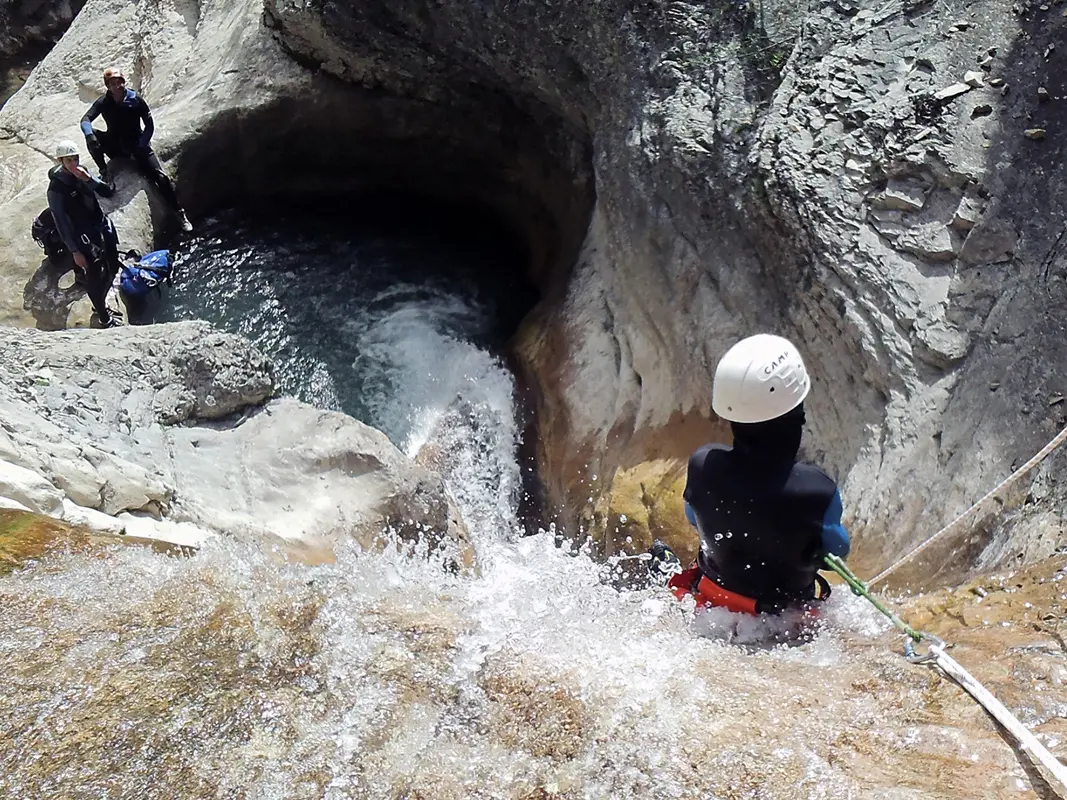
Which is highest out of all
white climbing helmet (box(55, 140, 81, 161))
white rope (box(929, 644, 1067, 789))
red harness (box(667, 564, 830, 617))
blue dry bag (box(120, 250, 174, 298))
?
white rope (box(929, 644, 1067, 789))

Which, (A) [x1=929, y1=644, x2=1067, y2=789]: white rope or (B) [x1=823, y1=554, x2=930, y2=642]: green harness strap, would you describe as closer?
(A) [x1=929, y1=644, x2=1067, y2=789]: white rope

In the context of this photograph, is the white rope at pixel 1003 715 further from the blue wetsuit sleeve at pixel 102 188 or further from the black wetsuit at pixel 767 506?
the blue wetsuit sleeve at pixel 102 188

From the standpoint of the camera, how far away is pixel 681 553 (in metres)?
5.13

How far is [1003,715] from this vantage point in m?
2.23

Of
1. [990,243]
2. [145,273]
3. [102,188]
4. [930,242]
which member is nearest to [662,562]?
[930,242]

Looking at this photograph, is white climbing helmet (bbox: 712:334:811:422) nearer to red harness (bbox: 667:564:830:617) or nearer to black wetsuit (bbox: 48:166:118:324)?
red harness (bbox: 667:564:830:617)

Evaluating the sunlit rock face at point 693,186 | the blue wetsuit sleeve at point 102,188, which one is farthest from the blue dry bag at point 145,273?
the blue wetsuit sleeve at point 102,188

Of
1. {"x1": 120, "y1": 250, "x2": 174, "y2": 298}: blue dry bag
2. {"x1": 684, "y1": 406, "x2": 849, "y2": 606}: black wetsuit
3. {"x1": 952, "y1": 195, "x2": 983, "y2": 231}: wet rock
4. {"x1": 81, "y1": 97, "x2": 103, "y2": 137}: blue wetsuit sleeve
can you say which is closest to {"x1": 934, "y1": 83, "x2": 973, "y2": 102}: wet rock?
{"x1": 952, "y1": 195, "x2": 983, "y2": 231}: wet rock

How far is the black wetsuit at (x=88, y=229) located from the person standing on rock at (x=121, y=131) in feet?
2.52

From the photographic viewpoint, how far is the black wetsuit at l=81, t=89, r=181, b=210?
7.93m

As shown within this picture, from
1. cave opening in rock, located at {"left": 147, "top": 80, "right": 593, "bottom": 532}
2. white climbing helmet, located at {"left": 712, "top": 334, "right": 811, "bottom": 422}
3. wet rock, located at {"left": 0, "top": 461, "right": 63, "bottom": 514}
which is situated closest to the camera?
white climbing helmet, located at {"left": 712, "top": 334, "right": 811, "bottom": 422}

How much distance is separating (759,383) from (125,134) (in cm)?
779

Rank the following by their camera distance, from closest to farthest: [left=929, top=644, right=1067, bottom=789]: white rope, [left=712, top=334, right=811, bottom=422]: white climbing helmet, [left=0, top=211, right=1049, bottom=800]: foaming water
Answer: [left=929, top=644, right=1067, bottom=789]: white rope
[left=0, top=211, right=1049, bottom=800]: foaming water
[left=712, top=334, right=811, bottom=422]: white climbing helmet

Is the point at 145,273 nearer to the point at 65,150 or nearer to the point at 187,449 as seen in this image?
the point at 65,150
